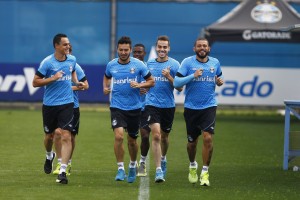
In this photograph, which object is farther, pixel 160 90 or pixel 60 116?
pixel 160 90

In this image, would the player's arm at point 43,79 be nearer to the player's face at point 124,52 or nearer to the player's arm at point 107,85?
the player's arm at point 107,85

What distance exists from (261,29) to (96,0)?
8.26 meters

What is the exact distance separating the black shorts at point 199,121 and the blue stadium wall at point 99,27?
65.0 ft

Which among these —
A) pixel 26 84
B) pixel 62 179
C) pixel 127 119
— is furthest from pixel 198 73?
pixel 26 84

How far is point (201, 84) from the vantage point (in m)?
14.8

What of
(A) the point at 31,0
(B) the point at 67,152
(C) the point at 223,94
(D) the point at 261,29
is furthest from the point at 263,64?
(B) the point at 67,152

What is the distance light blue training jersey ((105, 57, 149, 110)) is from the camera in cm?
1486

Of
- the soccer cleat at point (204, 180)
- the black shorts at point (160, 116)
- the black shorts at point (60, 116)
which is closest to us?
the soccer cleat at point (204, 180)

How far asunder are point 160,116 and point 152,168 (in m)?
1.55

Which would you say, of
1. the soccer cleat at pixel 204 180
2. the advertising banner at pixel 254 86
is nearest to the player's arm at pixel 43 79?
the soccer cleat at pixel 204 180

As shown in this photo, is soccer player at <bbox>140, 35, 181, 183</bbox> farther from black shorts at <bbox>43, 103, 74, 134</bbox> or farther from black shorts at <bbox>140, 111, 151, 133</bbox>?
black shorts at <bbox>43, 103, 74, 134</bbox>

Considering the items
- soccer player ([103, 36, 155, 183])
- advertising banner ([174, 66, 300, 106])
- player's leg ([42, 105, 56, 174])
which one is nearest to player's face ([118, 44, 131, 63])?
soccer player ([103, 36, 155, 183])

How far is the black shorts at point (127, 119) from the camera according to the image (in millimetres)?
14763

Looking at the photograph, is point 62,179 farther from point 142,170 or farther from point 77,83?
point 142,170
